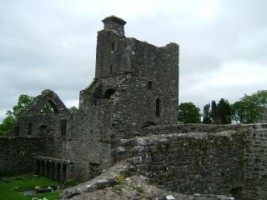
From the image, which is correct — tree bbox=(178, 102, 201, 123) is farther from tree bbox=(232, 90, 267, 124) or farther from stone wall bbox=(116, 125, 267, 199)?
stone wall bbox=(116, 125, 267, 199)

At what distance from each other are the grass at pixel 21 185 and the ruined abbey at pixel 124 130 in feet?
3.28

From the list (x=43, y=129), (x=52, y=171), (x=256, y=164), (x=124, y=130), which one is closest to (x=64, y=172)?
(x=52, y=171)

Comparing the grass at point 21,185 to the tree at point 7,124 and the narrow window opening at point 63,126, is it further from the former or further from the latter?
the tree at point 7,124

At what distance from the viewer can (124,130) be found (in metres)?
19.6

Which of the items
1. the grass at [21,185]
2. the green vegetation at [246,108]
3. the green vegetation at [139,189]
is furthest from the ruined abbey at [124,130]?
the green vegetation at [246,108]

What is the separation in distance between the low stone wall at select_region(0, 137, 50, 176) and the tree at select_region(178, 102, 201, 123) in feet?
130

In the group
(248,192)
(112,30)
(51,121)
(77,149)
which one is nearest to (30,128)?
(51,121)

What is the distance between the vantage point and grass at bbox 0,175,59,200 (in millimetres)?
15179

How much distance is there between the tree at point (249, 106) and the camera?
200 feet

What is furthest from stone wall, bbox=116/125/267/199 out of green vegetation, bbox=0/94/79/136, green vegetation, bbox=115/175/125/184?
green vegetation, bbox=0/94/79/136

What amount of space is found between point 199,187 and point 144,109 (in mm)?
13310

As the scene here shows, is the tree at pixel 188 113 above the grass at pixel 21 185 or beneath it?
above

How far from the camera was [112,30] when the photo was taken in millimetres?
23562

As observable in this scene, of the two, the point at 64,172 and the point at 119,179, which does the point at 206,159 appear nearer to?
the point at 119,179
